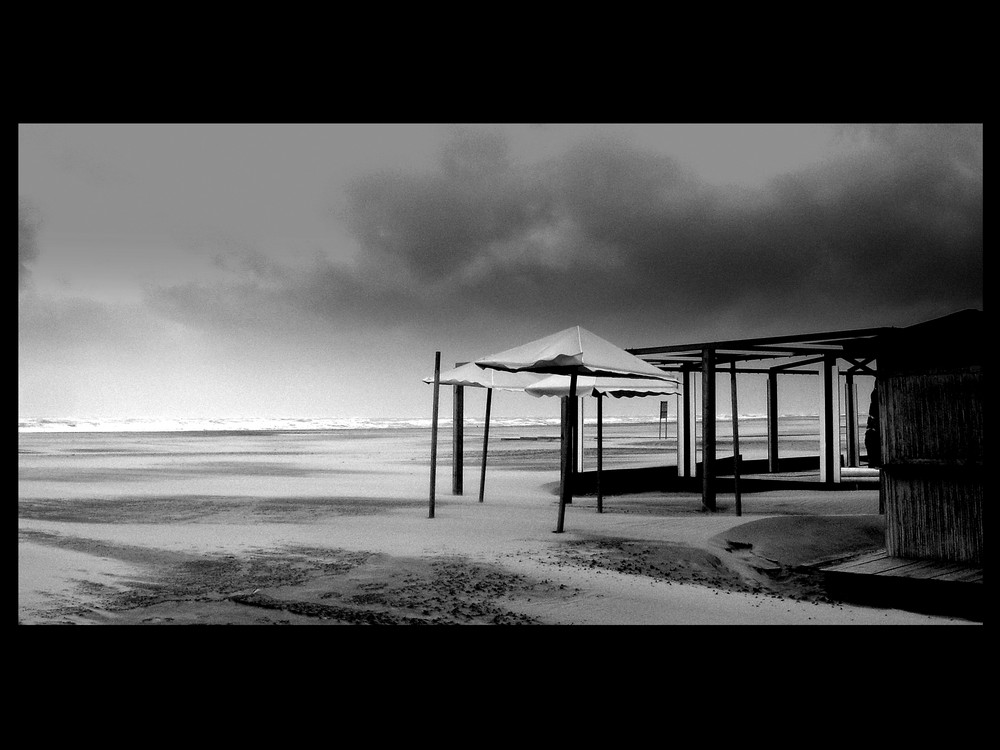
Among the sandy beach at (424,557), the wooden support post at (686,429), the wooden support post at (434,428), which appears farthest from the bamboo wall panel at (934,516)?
the wooden support post at (686,429)

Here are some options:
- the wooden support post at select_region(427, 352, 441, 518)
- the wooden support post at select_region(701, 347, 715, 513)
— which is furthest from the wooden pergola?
the wooden support post at select_region(427, 352, 441, 518)

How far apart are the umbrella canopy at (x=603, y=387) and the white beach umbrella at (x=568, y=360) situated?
1368mm

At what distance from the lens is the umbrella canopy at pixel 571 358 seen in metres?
8.93

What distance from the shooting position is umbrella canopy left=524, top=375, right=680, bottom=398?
36.6 ft

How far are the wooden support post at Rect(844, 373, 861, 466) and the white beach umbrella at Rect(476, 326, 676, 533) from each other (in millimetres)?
9934

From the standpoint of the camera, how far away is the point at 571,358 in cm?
888

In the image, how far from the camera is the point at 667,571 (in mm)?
6945

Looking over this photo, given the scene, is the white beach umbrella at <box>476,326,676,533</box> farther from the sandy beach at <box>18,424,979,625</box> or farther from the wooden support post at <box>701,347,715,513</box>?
the wooden support post at <box>701,347,715,513</box>

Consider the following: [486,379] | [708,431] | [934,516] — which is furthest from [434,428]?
[934,516]

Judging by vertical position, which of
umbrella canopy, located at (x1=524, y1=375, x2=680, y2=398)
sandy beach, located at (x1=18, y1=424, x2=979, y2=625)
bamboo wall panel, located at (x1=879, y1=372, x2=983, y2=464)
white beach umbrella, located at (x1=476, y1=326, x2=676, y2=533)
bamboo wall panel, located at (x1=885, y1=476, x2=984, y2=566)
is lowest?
sandy beach, located at (x1=18, y1=424, x2=979, y2=625)
